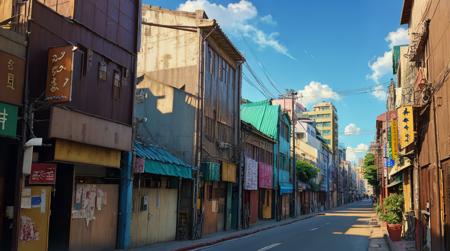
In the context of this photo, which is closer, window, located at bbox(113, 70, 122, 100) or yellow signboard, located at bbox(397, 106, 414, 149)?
yellow signboard, located at bbox(397, 106, 414, 149)

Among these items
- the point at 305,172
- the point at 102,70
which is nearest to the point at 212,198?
the point at 102,70

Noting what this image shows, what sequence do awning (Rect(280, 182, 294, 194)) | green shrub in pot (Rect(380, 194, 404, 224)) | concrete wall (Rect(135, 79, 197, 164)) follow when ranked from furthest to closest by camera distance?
1. awning (Rect(280, 182, 294, 194))
2. concrete wall (Rect(135, 79, 197, 164))
3. green shrub in pot (Rect(380, 194, 404, 224))

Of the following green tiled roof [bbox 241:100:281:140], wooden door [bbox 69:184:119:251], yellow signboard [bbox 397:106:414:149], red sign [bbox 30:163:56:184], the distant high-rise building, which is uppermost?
the distant high-rise building

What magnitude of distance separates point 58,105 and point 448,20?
1030 cm

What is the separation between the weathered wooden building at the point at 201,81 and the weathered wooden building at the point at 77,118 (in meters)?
6.49

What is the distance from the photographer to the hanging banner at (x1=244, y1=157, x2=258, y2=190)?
31828 mm

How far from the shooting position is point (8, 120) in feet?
37.2

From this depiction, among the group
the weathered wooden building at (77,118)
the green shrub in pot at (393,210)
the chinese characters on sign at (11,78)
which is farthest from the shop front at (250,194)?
the chinese characters on sign at (11,78)

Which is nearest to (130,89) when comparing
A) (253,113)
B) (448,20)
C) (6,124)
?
(6,124)

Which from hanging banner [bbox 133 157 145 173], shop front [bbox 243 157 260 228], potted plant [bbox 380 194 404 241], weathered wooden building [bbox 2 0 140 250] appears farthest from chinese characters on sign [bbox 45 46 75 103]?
shop front [bbox 243 157 260 228]

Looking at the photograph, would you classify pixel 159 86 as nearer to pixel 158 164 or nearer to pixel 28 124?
pixel 158 164

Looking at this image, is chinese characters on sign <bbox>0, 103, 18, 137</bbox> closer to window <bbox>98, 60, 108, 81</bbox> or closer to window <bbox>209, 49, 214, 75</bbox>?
window <bbox>98, 60, 108, 81</bbox>

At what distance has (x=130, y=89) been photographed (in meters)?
18.2

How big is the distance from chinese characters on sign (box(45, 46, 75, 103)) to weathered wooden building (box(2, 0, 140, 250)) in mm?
29
